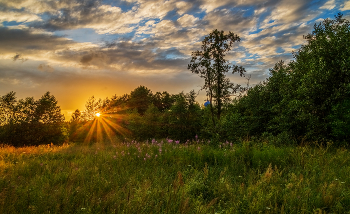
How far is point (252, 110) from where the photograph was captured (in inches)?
766

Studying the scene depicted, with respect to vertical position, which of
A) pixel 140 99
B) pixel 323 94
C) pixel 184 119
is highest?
pixel 140 99

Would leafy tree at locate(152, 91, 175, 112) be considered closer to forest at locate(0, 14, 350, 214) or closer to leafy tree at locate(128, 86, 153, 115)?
leafy tree at locate(128, 86, 153, 115)

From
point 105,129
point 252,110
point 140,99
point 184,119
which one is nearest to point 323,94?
point 252,110

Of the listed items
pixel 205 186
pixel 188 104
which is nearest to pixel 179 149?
pixel 205 186

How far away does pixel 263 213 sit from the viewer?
3.57 metres

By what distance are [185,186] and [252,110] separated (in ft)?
54.5

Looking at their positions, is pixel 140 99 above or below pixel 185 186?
above

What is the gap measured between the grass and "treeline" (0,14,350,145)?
203cm

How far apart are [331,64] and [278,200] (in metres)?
12.9

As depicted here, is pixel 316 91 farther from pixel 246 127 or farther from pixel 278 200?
pixel 278 200

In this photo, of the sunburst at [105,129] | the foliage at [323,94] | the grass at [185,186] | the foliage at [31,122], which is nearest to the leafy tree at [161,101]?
the sunburst at [105,129]

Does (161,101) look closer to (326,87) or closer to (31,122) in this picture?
(31,122)

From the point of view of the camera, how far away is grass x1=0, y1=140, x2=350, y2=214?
11.6 ft

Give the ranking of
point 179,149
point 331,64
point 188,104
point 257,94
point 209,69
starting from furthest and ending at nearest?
point 188,104, point 257,94, point 209,69, point 331,64, point 179,149
